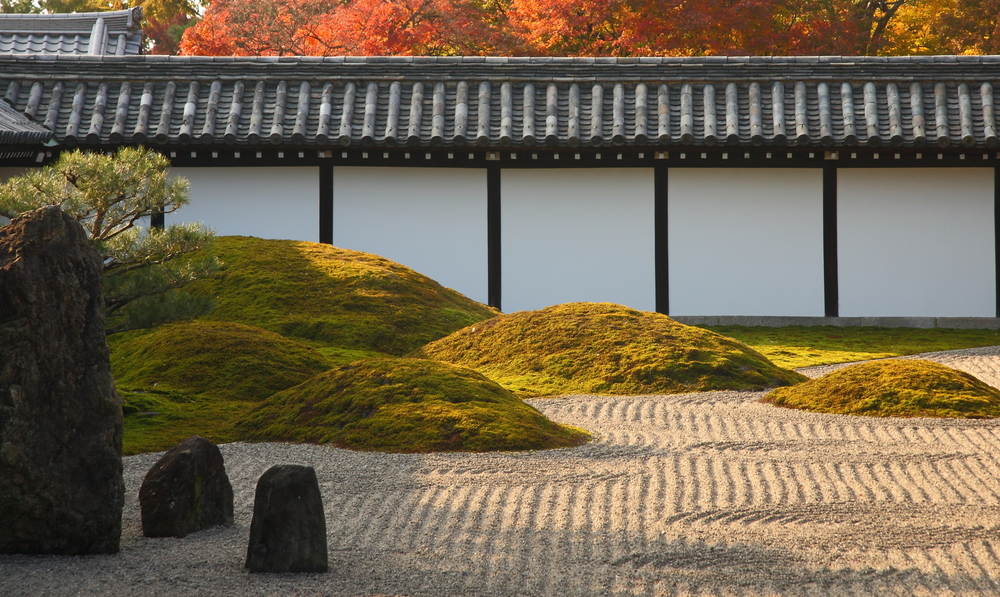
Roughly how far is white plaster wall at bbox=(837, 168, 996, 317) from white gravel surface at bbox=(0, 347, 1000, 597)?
6.17m

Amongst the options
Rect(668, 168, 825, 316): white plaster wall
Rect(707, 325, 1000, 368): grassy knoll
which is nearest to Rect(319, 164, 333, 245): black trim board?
Rect(668, 168, 825, 316): white plaster wall

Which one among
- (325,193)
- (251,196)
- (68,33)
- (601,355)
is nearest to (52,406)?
(601,355)

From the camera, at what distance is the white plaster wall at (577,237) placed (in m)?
12.4

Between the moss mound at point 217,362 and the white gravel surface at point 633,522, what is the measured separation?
1856 mm

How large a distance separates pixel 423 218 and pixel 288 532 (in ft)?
29.6

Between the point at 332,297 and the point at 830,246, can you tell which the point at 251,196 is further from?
the point at 830,246

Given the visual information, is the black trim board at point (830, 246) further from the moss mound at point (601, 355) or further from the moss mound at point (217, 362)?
the moss mound at point (217, 362)

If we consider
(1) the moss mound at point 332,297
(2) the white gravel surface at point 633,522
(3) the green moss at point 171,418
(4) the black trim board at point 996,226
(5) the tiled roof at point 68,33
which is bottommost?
(2) the white gravel surface at point 633,522

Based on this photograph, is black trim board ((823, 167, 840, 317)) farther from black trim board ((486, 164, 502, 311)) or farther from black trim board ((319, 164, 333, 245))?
black trim board ((319, 164, 333, 245))

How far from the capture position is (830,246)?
12.3 m

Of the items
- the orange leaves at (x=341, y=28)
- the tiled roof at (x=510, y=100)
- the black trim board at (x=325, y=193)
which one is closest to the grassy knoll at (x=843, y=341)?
the tiled roof at (x=510, y=100)

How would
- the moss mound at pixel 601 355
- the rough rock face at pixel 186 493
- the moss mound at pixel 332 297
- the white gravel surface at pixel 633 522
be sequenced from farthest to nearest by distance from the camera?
the moss mound at pixel 332 297, the moss mound at pixel 601 355, the rough rock face at pixel 186 493, the white gravel surface at pixel 633 522

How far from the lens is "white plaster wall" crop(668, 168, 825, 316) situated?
484 inches

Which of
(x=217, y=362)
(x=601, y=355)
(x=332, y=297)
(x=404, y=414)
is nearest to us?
(x=404, y=414)
